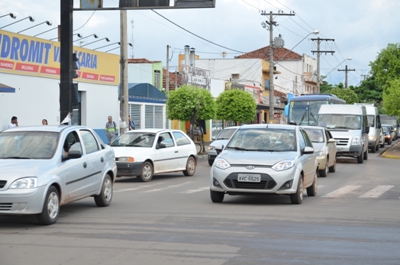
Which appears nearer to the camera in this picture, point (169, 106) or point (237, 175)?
point (237, 175)

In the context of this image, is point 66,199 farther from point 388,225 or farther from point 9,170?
point 388,225

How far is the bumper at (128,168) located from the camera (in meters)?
21.4

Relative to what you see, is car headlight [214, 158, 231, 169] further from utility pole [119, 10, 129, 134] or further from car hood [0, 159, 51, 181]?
utility pole [119, 10, 129, 134]

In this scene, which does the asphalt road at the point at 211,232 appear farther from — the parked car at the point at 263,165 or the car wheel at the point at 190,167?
the car wheel at the point at 190,167

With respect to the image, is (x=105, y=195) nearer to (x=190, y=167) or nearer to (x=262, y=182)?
(x=262, y=182)

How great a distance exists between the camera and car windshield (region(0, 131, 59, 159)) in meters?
12.4

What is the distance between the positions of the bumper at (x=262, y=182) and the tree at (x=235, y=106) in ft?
119

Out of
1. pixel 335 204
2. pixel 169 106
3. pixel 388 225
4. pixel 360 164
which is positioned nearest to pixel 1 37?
pixel 169 106

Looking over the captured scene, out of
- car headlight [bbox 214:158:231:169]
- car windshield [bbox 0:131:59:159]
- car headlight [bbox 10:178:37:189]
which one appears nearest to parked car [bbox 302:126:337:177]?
car headlight [bbox 214:158:231:169]

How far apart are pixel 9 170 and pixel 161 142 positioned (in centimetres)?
1149

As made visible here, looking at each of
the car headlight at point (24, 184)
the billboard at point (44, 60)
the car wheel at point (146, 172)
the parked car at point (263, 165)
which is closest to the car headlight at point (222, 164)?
the parked car at point (263, 165)

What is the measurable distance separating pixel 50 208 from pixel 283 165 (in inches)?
189

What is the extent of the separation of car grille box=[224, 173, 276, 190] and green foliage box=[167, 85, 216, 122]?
79.7 feet

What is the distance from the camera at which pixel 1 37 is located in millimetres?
28938
